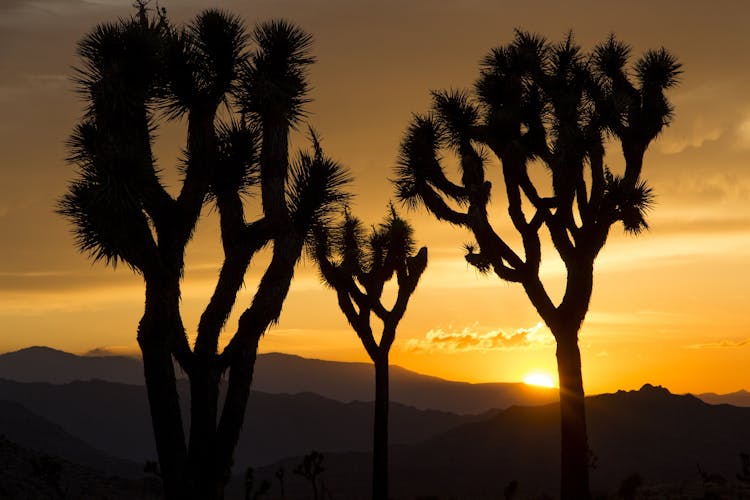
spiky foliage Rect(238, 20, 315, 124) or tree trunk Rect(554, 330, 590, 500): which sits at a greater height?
spiky foliage Rect(238, 20, 315, 124)

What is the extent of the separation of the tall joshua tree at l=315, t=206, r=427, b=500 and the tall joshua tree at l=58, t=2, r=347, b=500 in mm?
8322

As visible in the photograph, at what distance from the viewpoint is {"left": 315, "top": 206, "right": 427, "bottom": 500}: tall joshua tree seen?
70.3ft

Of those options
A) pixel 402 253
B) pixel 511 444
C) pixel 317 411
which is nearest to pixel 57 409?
pixel 317 411

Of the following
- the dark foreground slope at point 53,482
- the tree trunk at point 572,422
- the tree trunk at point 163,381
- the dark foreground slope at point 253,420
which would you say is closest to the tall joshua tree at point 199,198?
the tree trunk at point 163,381

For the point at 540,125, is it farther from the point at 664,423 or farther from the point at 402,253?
the point at 664,423

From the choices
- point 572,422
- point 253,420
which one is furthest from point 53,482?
point 253,420

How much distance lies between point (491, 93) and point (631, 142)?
288cm

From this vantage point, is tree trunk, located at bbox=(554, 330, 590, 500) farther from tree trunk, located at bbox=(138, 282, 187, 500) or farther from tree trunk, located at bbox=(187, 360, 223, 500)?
tree trunk, located at bbox=(138, 282, 187, 500)

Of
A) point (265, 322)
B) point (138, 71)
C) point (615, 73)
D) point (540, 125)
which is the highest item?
point (615, 73)

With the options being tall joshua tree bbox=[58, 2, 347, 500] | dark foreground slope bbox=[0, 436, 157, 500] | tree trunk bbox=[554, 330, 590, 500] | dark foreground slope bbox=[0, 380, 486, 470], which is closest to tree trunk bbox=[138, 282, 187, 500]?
tall joshua tree bbox=[58, 2, 347, 500]

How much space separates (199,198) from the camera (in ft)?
41.6

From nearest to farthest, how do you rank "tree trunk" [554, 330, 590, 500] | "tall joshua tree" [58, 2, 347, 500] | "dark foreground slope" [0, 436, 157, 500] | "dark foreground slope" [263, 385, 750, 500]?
"tall joshua tree" [58, 2, 347, 500], "tree trunk" [554, 330, 590, 500], "dark foreground slope" [0, 436, 157, 500], "dark foreground slope" [263, 385, 750, 500]

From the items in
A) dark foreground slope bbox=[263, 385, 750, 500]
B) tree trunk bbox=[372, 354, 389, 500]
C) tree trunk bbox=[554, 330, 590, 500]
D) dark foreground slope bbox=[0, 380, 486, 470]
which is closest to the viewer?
tree trunk bbox=[554, 330, 590, 500]

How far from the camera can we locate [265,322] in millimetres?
12797
